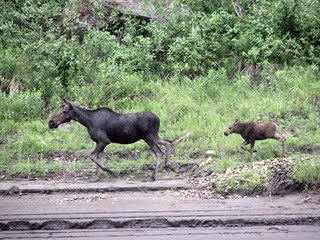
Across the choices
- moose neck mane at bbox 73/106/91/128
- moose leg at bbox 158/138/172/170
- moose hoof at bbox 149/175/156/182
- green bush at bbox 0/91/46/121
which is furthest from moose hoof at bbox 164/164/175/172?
green bush at bbox 0/91/46/121

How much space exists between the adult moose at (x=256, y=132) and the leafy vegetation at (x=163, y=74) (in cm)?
34

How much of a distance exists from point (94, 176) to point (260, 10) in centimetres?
878

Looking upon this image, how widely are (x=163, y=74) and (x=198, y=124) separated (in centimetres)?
347

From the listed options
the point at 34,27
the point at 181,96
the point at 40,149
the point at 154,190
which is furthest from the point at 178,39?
the point at 154,190

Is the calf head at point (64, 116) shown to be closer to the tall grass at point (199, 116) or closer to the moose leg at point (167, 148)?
the tall grass at point (199, 116)

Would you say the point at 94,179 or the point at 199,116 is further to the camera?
the point at 199,116

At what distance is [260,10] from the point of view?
18.9 meters

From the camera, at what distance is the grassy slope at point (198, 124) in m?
13.4

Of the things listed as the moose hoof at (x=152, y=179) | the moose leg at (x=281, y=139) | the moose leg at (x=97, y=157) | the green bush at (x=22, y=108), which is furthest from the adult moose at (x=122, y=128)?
the green bush at (x=22, y=108)

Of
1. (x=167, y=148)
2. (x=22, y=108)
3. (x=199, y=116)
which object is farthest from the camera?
(x=22, y=108)

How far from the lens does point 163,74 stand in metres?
18.2

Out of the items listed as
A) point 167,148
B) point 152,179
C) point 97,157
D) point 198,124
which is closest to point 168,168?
point 167,148

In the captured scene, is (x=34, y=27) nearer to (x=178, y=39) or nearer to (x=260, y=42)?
(x=178, y=39)

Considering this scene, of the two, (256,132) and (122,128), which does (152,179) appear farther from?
(256,132)
